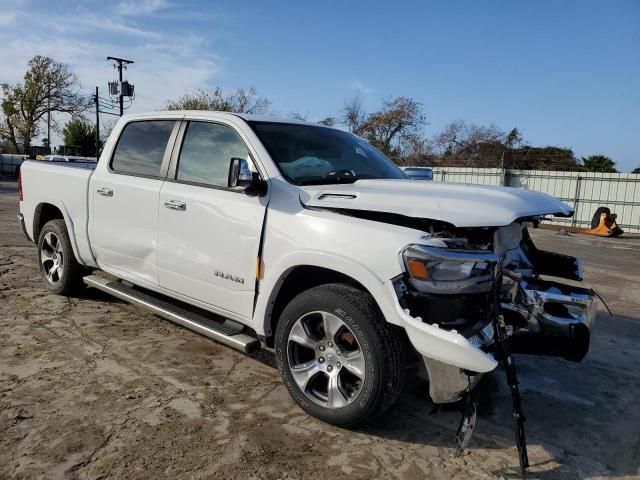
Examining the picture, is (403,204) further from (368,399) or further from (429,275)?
(368,399)

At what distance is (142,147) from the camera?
4641mm

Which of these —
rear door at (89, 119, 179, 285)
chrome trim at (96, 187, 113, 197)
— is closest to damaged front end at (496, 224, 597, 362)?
rear door at (89, 119, 179, 285)

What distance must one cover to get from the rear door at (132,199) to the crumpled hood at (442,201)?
153cm

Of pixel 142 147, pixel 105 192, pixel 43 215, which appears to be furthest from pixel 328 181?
pixel 43 215

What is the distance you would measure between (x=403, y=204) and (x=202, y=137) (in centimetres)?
189

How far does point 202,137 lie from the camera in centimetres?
412

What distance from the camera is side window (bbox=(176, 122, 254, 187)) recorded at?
386cm

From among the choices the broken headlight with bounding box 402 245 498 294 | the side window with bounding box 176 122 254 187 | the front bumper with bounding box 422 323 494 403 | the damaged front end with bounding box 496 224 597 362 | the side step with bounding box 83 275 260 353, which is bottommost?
the side step with bounding box 83 275 260 353

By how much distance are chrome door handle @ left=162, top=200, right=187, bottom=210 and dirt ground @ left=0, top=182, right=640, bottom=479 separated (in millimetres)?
1174

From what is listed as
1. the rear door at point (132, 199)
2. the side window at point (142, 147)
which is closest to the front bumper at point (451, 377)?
the rear door at point (132, 199)

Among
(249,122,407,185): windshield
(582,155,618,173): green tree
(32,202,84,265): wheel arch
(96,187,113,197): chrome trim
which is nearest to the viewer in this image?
(249,122,407,185): windshield

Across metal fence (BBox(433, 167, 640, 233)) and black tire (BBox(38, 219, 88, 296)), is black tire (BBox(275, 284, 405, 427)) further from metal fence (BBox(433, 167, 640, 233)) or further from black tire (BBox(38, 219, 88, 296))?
metal fence (BBox(433, 167, 640, 233))

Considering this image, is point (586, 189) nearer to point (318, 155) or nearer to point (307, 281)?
point (318, 155)

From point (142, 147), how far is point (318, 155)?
1659 millimetres
